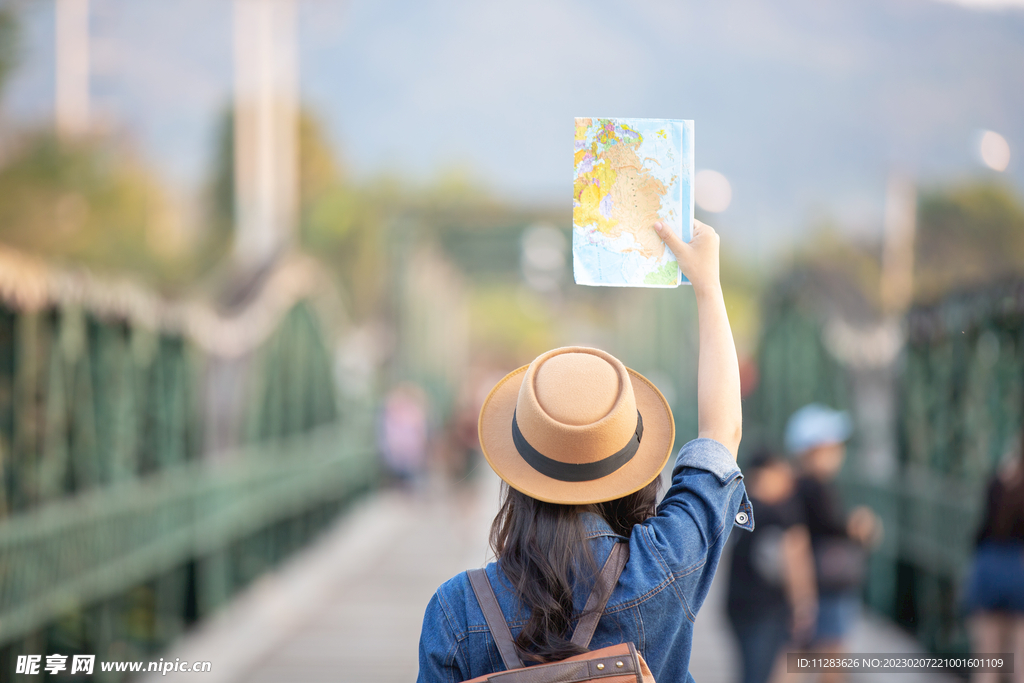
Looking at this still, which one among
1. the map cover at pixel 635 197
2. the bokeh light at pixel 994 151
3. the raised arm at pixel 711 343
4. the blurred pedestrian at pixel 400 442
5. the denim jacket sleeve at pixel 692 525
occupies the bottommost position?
the blurred pedestrian at pixel 400 442

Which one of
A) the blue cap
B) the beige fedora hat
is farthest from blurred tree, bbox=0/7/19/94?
the beige fedora hat

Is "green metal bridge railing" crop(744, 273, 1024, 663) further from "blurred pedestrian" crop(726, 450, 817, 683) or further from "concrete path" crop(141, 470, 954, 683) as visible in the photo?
"blurred pedestrian" crop(726, 450, 817, 683)

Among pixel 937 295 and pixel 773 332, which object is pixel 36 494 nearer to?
pixel 937 295

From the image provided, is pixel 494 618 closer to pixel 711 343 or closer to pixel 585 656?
pixel 585 656

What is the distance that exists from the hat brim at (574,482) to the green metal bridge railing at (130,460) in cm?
285

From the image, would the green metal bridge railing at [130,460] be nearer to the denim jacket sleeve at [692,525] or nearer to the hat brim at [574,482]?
the hat brim at [574,482]

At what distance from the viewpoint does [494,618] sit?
155 cm

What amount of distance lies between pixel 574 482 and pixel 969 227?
3307 inches

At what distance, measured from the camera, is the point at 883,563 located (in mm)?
6832

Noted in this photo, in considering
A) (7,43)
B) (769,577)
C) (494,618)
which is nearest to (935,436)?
(769,577)

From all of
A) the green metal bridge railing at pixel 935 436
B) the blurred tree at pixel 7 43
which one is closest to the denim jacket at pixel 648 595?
the green metal bridge railing at pixel 935 436

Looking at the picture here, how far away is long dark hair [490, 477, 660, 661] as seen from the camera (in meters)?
1.53

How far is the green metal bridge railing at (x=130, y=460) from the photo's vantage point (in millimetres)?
4105

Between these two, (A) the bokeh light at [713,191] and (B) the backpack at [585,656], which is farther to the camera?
(A) the bokeh light at [713,191]
